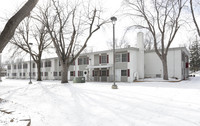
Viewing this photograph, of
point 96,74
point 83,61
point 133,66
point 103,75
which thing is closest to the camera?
point 133,66

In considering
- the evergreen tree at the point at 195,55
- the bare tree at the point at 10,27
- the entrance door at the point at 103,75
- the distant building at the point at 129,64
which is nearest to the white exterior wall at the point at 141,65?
the distant building at the point at 129,64

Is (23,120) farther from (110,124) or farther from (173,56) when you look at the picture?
(173,56)

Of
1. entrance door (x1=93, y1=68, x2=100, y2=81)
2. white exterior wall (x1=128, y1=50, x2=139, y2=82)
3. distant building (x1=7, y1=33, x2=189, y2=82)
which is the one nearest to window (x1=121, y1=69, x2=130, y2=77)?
distant building (x1=7, y1=33, x2=189, y2=82)

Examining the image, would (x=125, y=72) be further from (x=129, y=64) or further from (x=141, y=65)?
(x=141, y=65)

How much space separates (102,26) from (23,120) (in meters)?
16.4

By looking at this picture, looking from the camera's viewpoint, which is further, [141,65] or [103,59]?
[103,59]

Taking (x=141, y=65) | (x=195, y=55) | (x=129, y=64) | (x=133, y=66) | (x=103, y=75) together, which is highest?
(x=195, y=55)

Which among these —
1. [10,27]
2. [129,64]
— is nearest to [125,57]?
[129,64]

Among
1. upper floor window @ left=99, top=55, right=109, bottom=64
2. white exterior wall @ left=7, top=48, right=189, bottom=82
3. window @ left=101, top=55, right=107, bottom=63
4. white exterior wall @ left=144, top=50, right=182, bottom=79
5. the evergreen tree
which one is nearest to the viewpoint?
white exterior wall @ left=144, top=50, right=182, bottom=79

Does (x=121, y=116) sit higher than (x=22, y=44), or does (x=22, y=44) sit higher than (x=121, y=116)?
(x=22, y=44)

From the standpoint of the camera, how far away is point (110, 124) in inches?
173

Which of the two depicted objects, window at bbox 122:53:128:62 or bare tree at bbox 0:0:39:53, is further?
window at bbox 122:53:128:62

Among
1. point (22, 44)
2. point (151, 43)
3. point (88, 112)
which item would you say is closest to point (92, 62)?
point (22, 44)

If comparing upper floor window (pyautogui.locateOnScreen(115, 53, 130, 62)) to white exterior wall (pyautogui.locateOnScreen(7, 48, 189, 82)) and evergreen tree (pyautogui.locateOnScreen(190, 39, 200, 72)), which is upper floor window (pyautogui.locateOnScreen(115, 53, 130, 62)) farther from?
evergreen tree (pyautogui.locateOnScreen(190, 39, 200, 72))
